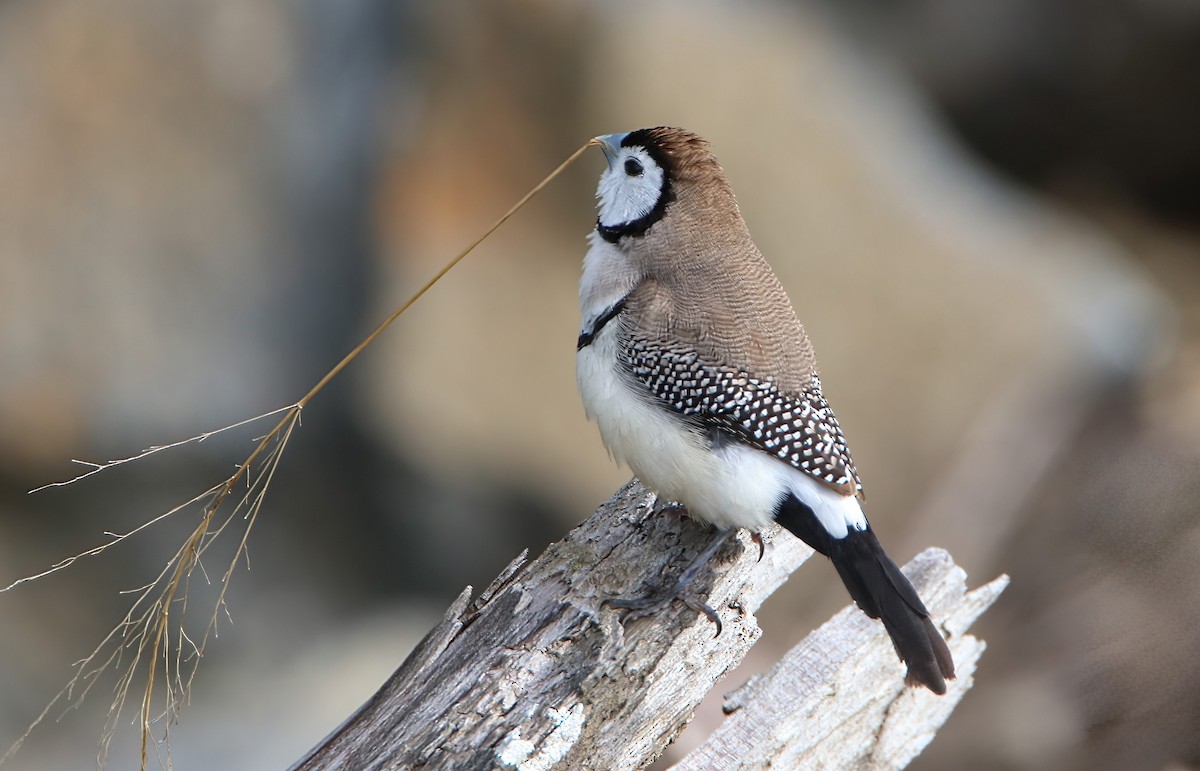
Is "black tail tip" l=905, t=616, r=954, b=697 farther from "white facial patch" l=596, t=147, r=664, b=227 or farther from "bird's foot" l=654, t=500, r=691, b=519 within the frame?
"white facial patch" l=596, t=147, r=664, b=227

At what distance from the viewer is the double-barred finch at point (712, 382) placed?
348 cm

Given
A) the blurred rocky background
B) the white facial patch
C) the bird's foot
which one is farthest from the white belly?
the blurred rocky background

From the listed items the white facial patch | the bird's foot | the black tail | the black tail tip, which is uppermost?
the white facial patch

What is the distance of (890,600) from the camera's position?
336cm

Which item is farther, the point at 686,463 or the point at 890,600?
the point at 686,463

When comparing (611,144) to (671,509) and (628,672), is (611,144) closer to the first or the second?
(671,509)

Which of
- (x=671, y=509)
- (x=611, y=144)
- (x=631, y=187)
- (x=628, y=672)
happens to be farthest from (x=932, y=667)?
(x=611, y=144)

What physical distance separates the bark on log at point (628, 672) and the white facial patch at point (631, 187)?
0.94 metres

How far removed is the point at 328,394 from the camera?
7.05 metres

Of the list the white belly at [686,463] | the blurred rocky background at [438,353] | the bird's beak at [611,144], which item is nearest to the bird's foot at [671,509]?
the white belly at [686,463]

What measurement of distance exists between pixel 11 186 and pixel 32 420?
131 cm

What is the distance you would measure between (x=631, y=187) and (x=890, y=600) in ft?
5.36

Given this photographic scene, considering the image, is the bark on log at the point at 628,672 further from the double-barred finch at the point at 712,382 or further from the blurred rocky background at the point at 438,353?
the blurred rocky background at the point at 438,353

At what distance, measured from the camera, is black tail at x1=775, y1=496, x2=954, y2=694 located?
3322mm
